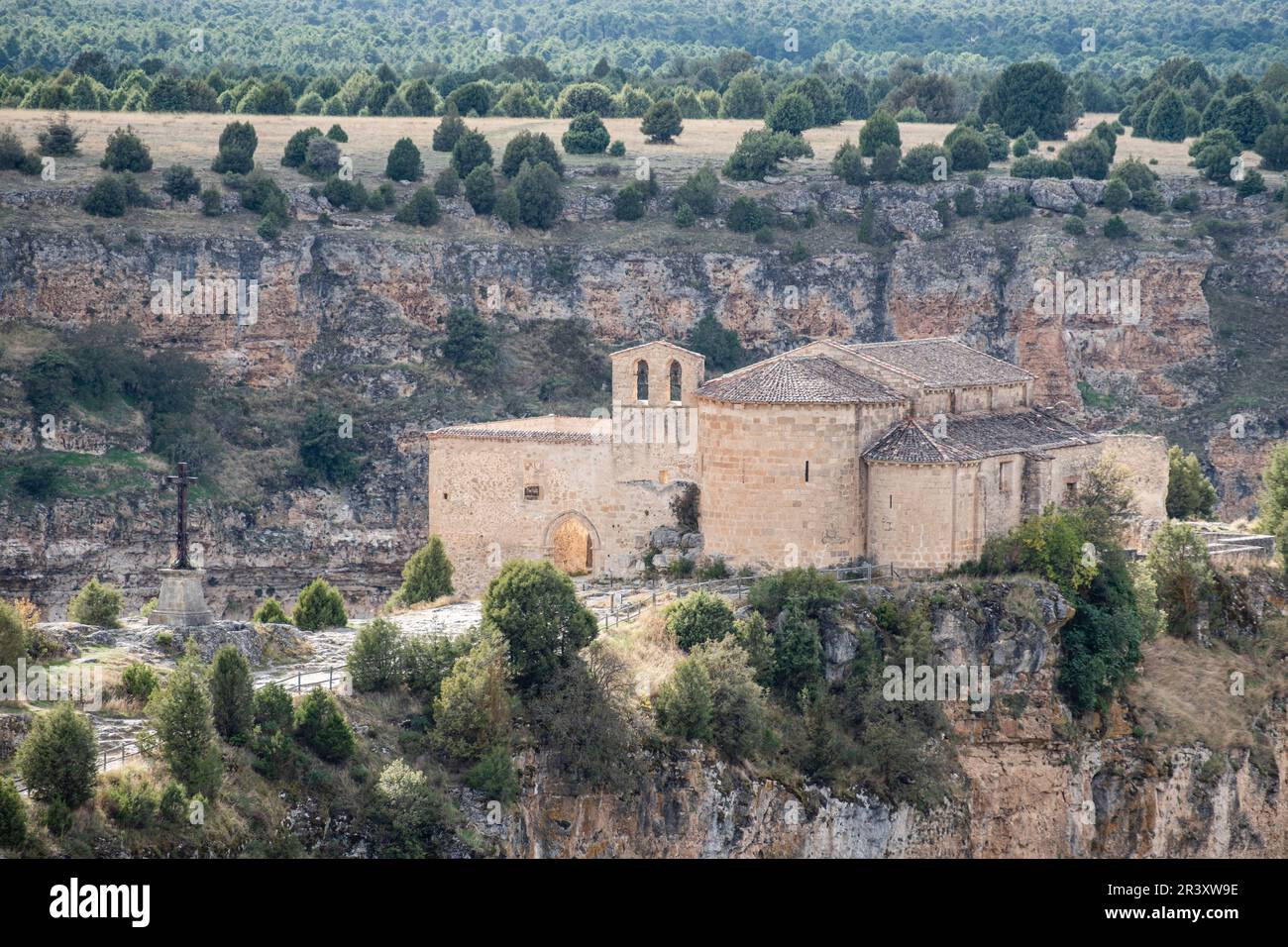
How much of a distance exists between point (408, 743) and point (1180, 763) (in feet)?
67.8

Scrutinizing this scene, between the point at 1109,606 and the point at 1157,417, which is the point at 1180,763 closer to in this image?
the point at 1109,606

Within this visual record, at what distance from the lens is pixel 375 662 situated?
53688 millimetres

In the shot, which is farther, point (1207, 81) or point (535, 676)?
point (1207, 81)

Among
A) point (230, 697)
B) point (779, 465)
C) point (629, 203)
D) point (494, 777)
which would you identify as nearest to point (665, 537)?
point (779, 465)

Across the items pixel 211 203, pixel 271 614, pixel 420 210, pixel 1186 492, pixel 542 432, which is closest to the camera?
pixel 271 614

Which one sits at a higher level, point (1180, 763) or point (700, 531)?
point (700, 531)

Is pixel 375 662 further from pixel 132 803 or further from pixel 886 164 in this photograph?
pixel 886 164

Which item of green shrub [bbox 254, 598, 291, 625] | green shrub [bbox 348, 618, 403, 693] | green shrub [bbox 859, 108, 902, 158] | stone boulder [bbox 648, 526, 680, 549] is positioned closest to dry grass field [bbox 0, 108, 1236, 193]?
green shrub [bbox 859, 108, 902, 158]

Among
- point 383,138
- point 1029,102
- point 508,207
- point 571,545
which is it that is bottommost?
point 571,545

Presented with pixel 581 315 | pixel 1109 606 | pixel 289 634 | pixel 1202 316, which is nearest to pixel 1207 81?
pixel 1202 316

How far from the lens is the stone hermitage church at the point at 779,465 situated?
61.1 meters

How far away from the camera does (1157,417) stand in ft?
350

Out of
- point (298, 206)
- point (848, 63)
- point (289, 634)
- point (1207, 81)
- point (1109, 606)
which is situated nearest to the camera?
point (289, 634)

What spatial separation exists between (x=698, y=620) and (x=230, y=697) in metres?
12.0
